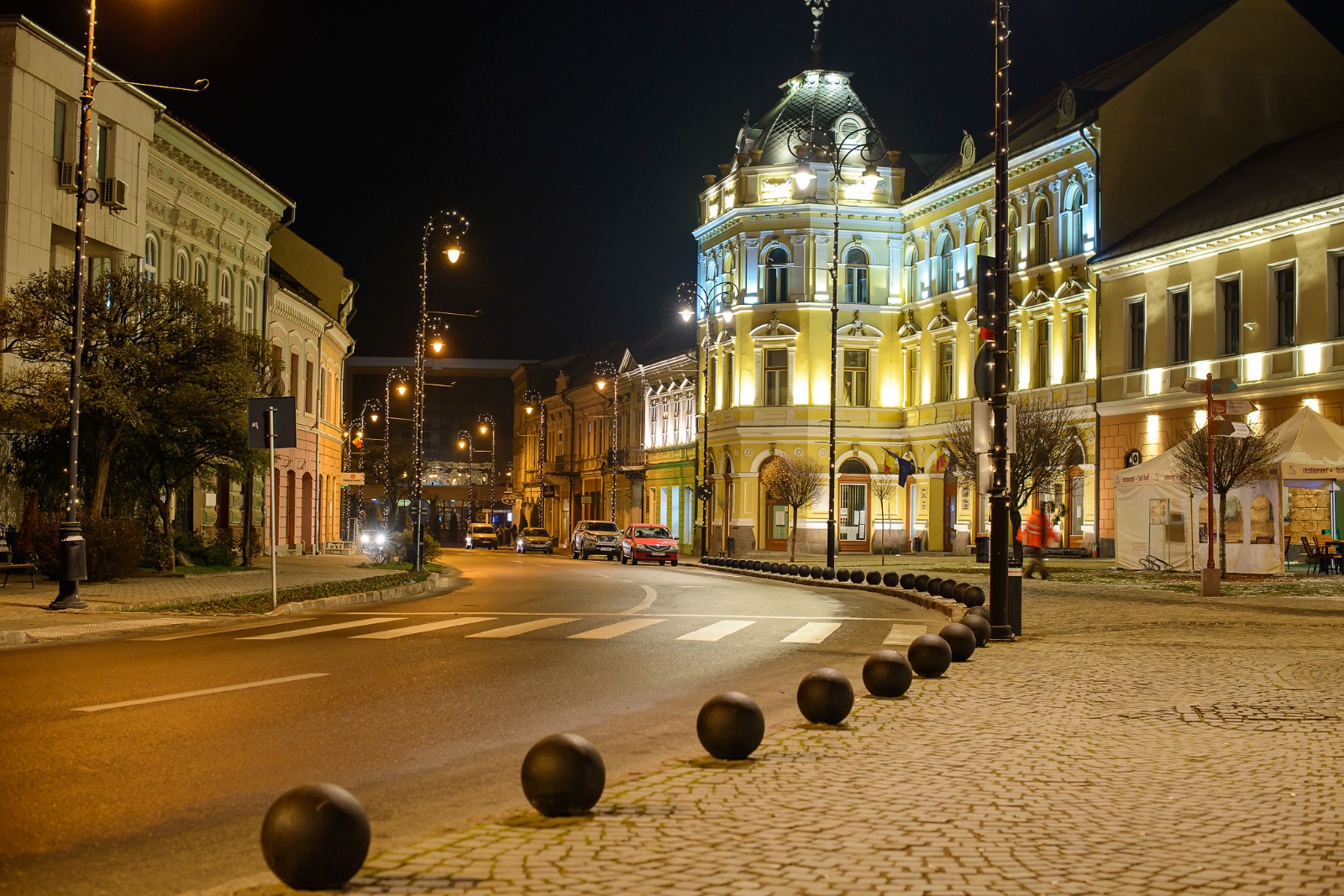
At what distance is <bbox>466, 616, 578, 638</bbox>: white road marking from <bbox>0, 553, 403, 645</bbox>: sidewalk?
4498 mm

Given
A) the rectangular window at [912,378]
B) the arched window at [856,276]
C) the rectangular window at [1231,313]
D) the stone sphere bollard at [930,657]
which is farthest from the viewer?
the arched window at [856,276]

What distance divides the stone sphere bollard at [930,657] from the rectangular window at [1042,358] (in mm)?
38172

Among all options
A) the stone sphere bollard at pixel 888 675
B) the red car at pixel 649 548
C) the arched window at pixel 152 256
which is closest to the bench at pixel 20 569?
the arched window at pixel 152 256

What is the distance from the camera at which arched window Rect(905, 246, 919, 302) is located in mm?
A: 59219

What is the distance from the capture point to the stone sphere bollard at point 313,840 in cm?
514

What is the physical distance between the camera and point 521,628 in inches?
727

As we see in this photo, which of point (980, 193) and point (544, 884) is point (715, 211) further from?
point (544, 884)

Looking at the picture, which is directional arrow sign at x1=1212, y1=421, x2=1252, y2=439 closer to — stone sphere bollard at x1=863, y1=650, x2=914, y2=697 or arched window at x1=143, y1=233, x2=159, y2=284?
stone sphere bollard at x1=863, y1=650, x2=914, y2=697

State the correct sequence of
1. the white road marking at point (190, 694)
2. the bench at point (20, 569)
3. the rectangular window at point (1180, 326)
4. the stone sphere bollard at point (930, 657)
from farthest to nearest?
the rectangular window at point (1180, 326), the bench at point (20, 569), the stone sphere bollard at point (930, 657), the white road marking at point (190, 694)

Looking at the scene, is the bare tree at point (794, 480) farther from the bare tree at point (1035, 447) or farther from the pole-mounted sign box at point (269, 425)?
the pole-mounted sign box at point (269, 425)

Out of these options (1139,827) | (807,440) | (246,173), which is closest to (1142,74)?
(807,440)

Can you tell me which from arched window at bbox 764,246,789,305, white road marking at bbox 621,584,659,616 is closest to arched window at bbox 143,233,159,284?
white road marking at bbox 621,584,659,616

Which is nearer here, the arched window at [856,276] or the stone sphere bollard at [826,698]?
the stone sphere bollard at [826,698]

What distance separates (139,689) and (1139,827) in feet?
26.7
